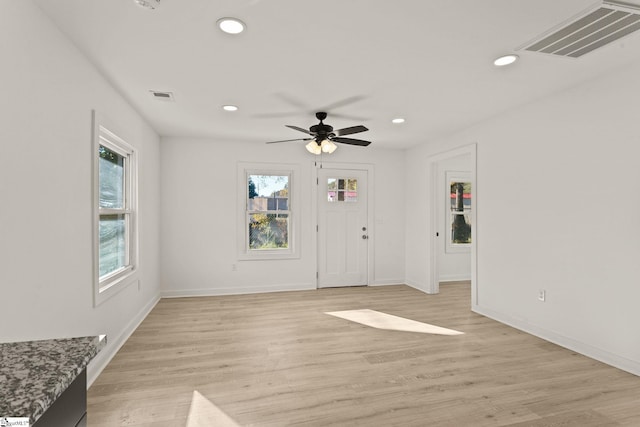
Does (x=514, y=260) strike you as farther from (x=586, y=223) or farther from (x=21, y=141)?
(x=21, y=141)

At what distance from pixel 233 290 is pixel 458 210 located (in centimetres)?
448

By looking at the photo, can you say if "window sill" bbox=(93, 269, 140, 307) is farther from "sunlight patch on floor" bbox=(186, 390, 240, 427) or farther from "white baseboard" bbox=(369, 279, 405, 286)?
"white baseboard" bbox=(369, 279, 405, 286)

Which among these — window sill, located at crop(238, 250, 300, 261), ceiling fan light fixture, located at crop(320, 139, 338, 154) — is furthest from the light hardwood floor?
ceiling fan light fixture, located at crop(320, 139, 338, 154)

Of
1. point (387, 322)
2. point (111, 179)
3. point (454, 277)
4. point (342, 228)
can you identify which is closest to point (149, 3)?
point (111, 179)

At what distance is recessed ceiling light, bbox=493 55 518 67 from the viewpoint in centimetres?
264

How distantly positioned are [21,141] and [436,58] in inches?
109

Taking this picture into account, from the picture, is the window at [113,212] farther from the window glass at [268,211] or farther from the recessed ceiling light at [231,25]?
the window glass at [268,211]

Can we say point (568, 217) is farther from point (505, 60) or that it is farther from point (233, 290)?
point (233, 290)

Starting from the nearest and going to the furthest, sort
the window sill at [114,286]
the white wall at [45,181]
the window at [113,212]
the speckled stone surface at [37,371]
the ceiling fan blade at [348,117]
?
the speckled stone surface at [37,371], the white wall at [45,181], the window sill at [114,286], the window at [113,212], the ceiling fan blade at [348,117]

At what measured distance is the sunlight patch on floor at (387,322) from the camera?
3.82 metres

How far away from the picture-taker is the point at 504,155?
405 centimetres

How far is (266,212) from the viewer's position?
5723 mm

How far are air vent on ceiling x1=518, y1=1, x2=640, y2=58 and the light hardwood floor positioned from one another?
98.1 inches

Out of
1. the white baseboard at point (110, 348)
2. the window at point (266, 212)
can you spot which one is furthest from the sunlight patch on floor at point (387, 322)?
the white baseboard at point (110, 348)
